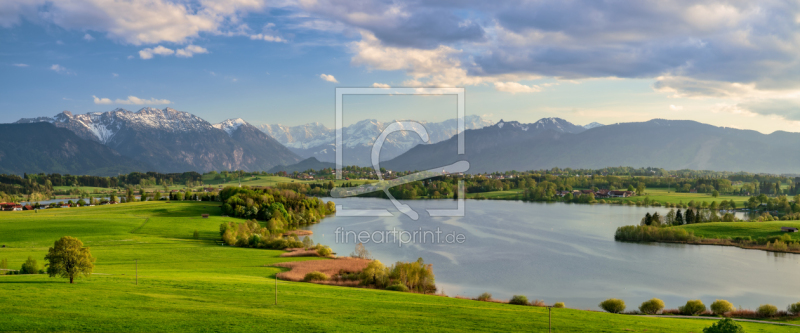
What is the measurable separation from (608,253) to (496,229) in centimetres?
1981

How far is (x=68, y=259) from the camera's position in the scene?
21.1 metres

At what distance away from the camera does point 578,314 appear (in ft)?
75.0

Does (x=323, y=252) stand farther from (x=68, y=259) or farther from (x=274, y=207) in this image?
(x=274, y=207)

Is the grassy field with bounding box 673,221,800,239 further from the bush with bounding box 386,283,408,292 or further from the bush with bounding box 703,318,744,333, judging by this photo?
the bush with bounding box 703,318,744,333

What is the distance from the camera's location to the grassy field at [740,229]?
6188 cm

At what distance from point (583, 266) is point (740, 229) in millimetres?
35779

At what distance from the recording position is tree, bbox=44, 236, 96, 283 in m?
20.8

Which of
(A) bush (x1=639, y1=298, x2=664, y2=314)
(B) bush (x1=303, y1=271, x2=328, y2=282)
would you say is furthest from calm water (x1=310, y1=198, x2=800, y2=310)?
(B) bush (x1=303, y1=271, x2=328, y2=282)

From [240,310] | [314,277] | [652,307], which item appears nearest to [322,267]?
[314,277]

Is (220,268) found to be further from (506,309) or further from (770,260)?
(770,260)

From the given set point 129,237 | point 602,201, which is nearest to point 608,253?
point 129,237

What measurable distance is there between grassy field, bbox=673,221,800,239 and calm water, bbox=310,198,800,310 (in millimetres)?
6885

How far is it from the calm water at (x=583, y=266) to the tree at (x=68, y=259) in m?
22.0
